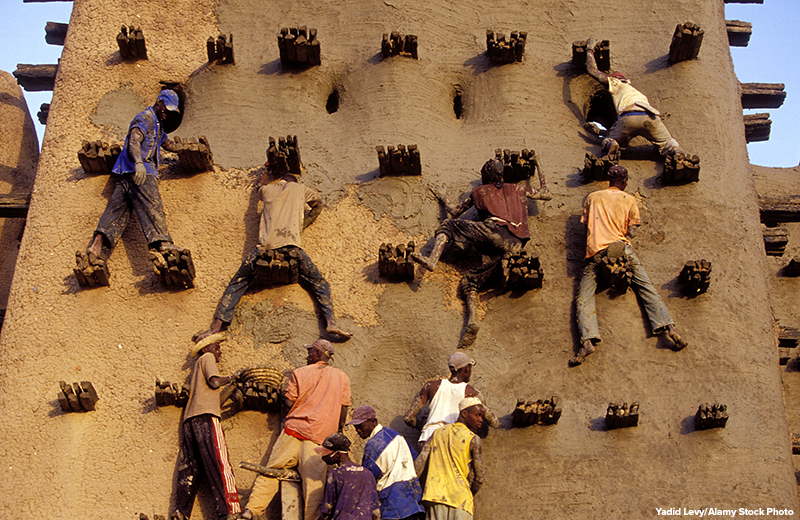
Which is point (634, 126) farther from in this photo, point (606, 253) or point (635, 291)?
point (635, 291)

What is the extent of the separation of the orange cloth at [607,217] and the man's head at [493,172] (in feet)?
3.24

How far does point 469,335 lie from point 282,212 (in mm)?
2380

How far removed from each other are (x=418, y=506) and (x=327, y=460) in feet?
2.75

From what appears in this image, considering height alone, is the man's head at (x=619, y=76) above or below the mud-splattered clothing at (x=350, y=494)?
above

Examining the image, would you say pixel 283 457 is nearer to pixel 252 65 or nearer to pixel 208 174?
pixel 208 174

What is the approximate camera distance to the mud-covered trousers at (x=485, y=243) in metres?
9.96

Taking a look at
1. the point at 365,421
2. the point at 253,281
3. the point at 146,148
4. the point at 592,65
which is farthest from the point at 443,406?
the point at 592,65

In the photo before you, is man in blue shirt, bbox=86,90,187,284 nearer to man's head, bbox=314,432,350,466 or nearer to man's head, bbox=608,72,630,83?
man's head, bbox=314,432,350,466

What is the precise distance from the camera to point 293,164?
10938 millimetres

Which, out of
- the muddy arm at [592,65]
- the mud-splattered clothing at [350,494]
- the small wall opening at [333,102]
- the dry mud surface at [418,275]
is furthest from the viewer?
the small wall opening at [333,102]

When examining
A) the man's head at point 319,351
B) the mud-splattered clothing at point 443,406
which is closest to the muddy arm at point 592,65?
the mud-splattered clothing at point 443,406

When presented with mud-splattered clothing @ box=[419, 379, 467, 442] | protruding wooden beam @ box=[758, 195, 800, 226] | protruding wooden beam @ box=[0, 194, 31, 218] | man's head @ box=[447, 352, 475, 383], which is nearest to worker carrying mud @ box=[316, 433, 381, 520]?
mud-splattered clothing @ box=[419, 379, 467, 442]

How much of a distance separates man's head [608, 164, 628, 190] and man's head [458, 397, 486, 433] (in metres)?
3.38

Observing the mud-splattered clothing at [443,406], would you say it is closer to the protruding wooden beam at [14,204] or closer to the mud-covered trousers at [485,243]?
the mud-covered trousers at [485,243]
